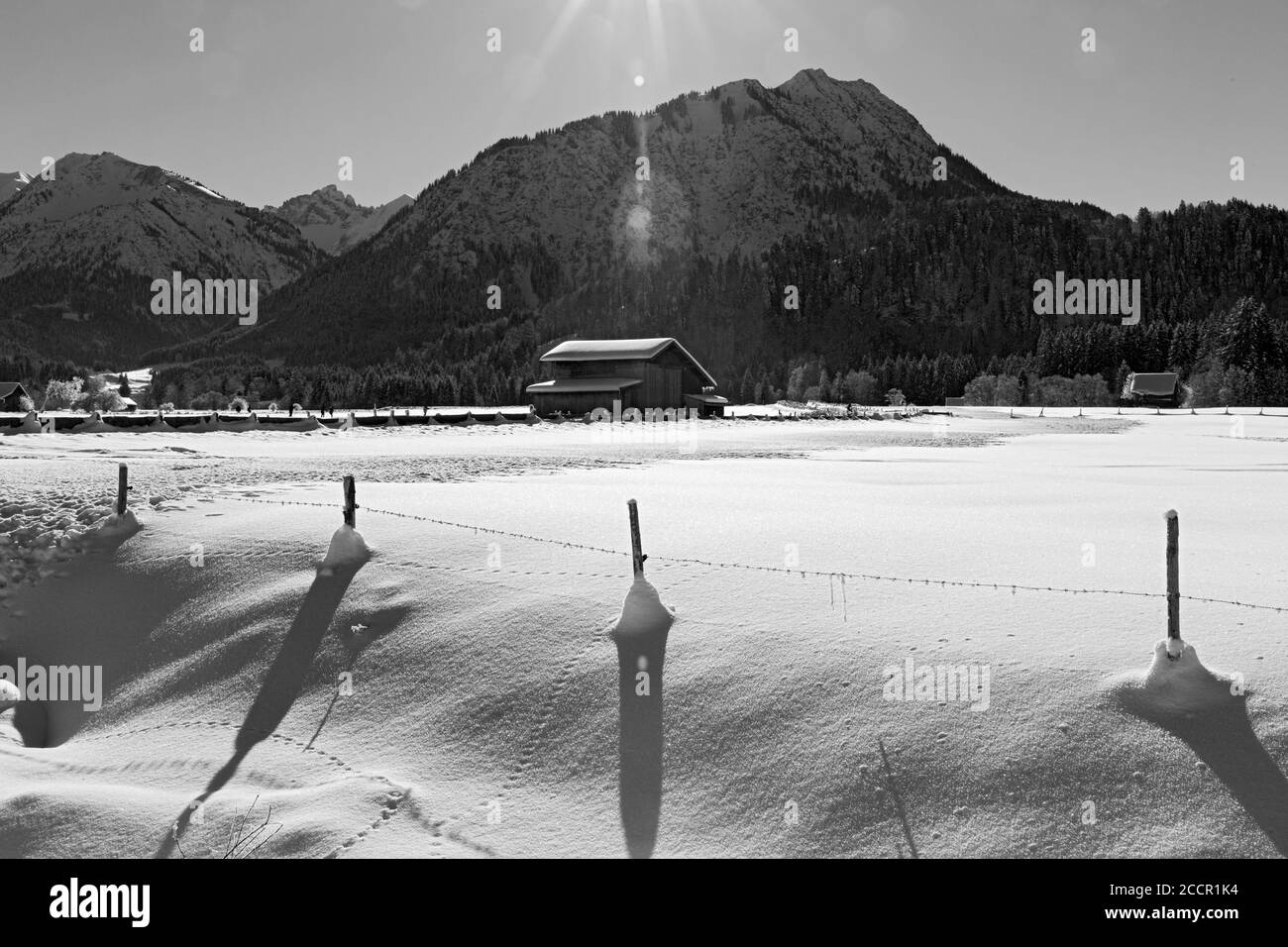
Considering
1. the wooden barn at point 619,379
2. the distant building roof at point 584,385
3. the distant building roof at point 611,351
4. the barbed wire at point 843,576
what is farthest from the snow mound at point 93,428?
the barbed wire at point 843,576

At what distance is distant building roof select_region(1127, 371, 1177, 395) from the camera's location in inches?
3910

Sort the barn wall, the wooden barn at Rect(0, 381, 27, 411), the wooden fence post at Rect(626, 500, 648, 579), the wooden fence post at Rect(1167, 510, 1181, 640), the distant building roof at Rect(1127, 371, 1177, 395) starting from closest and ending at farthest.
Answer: the wooden fence post at Rect(1167, 510, 1181, 640)
the wooden fence post at Rect(626, 500, 648, 579)
the barn wall
the wooden barn at Rect(0, 381, 27, 411)
the distant building roof at Rect(1127, 371, 1177, 395)

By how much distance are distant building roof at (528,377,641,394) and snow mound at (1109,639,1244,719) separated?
54252 mm

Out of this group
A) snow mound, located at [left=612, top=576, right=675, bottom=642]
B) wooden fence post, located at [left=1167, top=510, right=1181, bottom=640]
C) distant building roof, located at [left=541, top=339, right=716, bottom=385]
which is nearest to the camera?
wooden fence post, located at [left=1167, top=510, right=1181, bottom=640]

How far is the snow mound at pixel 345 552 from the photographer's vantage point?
1203 centimetres

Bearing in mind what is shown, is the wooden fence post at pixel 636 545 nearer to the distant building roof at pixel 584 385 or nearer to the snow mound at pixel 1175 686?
the snow mound at pixel 1175 686

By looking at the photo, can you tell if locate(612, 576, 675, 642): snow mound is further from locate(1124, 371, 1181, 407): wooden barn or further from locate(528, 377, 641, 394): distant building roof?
locate(1124, 371, 1181, 407): wooden barn

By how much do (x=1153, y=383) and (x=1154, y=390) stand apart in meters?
1.37

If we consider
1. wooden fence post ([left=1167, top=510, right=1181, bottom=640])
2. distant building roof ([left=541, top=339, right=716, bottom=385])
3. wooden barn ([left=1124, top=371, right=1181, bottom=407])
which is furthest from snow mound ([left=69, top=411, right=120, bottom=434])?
wooden barn ([left=1124, top=371, right=1181, bottom=407])

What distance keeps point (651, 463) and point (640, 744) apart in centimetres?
2091

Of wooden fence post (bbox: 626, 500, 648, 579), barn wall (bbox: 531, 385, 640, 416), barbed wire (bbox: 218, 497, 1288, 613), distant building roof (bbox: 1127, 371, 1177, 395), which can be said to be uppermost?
distant building roof (bbox: 1127, 371, 1177, 395)
